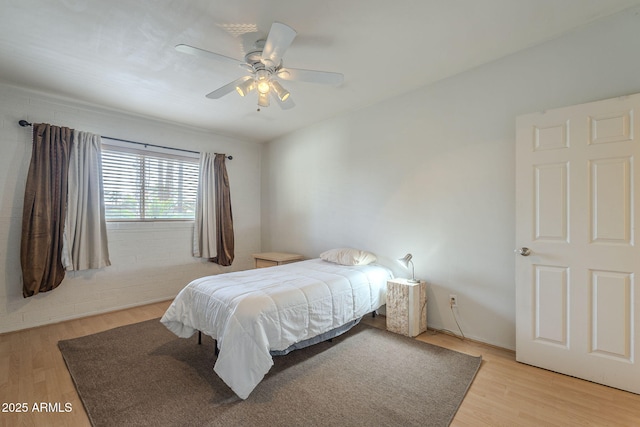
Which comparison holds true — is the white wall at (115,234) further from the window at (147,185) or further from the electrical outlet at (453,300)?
the electrical outlet at (453,300)

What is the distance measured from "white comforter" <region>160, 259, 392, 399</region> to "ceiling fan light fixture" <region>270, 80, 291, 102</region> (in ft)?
5.23

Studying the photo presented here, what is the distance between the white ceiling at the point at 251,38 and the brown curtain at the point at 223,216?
1507 millimetres

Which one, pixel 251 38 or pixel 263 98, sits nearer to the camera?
pixel 251 38

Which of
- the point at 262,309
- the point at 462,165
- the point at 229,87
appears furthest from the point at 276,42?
the point at 462,165

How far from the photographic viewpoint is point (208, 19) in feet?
6.23

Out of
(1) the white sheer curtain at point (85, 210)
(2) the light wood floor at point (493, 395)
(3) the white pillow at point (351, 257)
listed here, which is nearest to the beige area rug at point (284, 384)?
(2) the light wood floor at point (493, 395)

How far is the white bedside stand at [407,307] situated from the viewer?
2.67m

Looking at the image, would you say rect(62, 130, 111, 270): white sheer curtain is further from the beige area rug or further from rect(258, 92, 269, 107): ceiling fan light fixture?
rect(258, 92, 269, 107): ceiling fan light fixture

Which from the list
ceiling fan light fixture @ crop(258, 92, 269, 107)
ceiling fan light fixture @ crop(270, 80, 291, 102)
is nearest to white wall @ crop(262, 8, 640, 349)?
ceiling fan light fixture @ crop(270, 80, 291, 102)

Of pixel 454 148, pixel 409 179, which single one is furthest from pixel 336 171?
pixel 454 148

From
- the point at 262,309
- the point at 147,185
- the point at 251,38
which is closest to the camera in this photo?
the point at 262,309

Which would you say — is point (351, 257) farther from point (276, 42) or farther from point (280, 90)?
point (276, 42)

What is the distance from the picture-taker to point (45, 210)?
294 centimetres

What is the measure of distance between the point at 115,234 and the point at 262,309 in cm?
278
